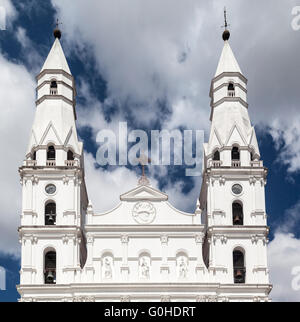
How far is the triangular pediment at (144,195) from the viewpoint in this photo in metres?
50.0

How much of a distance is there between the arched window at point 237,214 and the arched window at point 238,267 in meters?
1.96

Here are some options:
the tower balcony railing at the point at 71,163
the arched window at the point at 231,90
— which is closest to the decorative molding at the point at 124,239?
the tower balcony railing at the point at 71,163

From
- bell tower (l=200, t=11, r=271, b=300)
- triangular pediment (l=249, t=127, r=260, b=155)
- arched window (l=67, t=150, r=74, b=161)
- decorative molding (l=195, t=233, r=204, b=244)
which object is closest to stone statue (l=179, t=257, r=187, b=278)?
decorative molding (l=195, t=233, r=204, b=244)

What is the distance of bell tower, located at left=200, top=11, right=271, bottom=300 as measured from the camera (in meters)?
48.6

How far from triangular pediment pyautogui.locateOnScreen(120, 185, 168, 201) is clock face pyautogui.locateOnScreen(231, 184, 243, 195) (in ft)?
15.3

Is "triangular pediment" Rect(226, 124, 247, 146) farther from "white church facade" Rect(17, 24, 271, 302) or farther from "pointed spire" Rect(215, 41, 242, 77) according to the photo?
"pointed spire" Rect(215, 41, 242, 77)

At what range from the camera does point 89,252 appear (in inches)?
1916

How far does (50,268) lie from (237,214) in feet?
42.3

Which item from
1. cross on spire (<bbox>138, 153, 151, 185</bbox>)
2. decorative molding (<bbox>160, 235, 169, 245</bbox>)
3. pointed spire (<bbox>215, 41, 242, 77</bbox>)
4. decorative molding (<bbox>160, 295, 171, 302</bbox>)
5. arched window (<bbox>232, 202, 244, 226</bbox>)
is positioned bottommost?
decorative molding (<bbox>160, 295, 171, 302</bbox>)

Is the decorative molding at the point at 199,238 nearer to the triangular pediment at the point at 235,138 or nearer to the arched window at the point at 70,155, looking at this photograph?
the triangular pediment at the point at 235,138

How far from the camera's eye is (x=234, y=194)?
5069 cm
